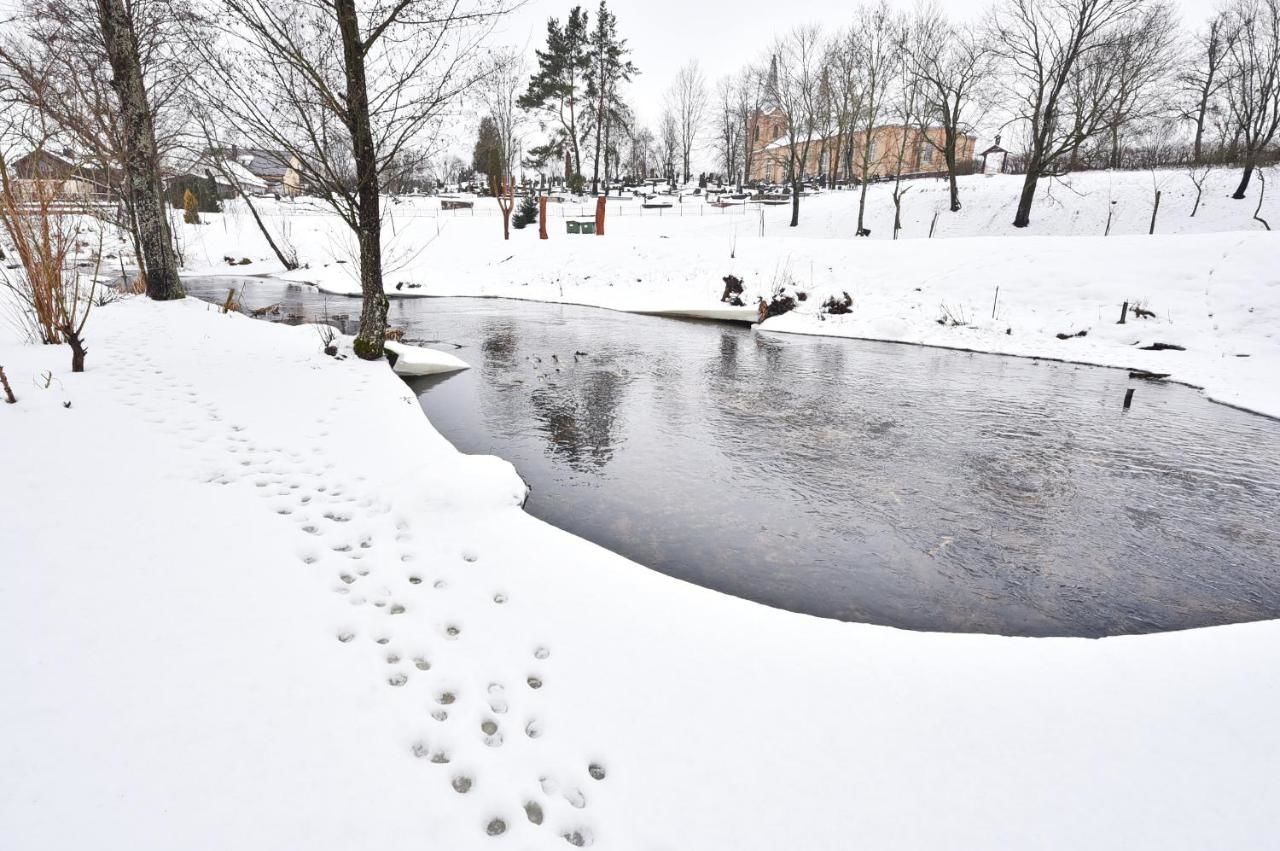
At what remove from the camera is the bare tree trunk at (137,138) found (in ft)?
36.5

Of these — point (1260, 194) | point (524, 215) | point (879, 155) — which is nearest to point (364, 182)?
point (524, 215)

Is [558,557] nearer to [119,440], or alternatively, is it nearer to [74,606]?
[74,606]

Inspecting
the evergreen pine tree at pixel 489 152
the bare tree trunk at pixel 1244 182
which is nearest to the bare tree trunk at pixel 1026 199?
the bare tree trunk at pixel 1244 182

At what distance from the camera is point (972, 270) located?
55.9ft

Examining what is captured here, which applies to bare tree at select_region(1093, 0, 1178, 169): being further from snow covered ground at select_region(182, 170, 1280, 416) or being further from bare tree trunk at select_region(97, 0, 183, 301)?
bare tree trunk at select_region(97, 0, 183, 301)

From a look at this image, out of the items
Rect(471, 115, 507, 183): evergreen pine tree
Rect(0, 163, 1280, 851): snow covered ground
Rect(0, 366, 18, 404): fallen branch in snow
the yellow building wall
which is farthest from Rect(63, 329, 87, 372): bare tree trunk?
the yellow building wall

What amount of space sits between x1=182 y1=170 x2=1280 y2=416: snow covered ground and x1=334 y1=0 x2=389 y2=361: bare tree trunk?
21.5 ft

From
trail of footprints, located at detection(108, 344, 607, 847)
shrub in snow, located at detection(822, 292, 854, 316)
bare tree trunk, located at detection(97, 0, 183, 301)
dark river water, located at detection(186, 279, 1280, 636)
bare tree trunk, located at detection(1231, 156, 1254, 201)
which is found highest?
bare tree trunk, located at detection(1231, 156, 1254, 201)

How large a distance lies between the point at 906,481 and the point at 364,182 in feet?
25.6

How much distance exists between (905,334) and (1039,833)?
14.3 m

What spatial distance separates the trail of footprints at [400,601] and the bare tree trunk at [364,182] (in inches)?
143

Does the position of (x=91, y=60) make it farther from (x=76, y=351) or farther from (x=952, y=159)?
(x=952, y=159)

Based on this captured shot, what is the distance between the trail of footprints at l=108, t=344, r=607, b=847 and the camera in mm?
2377

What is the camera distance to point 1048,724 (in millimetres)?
2729
